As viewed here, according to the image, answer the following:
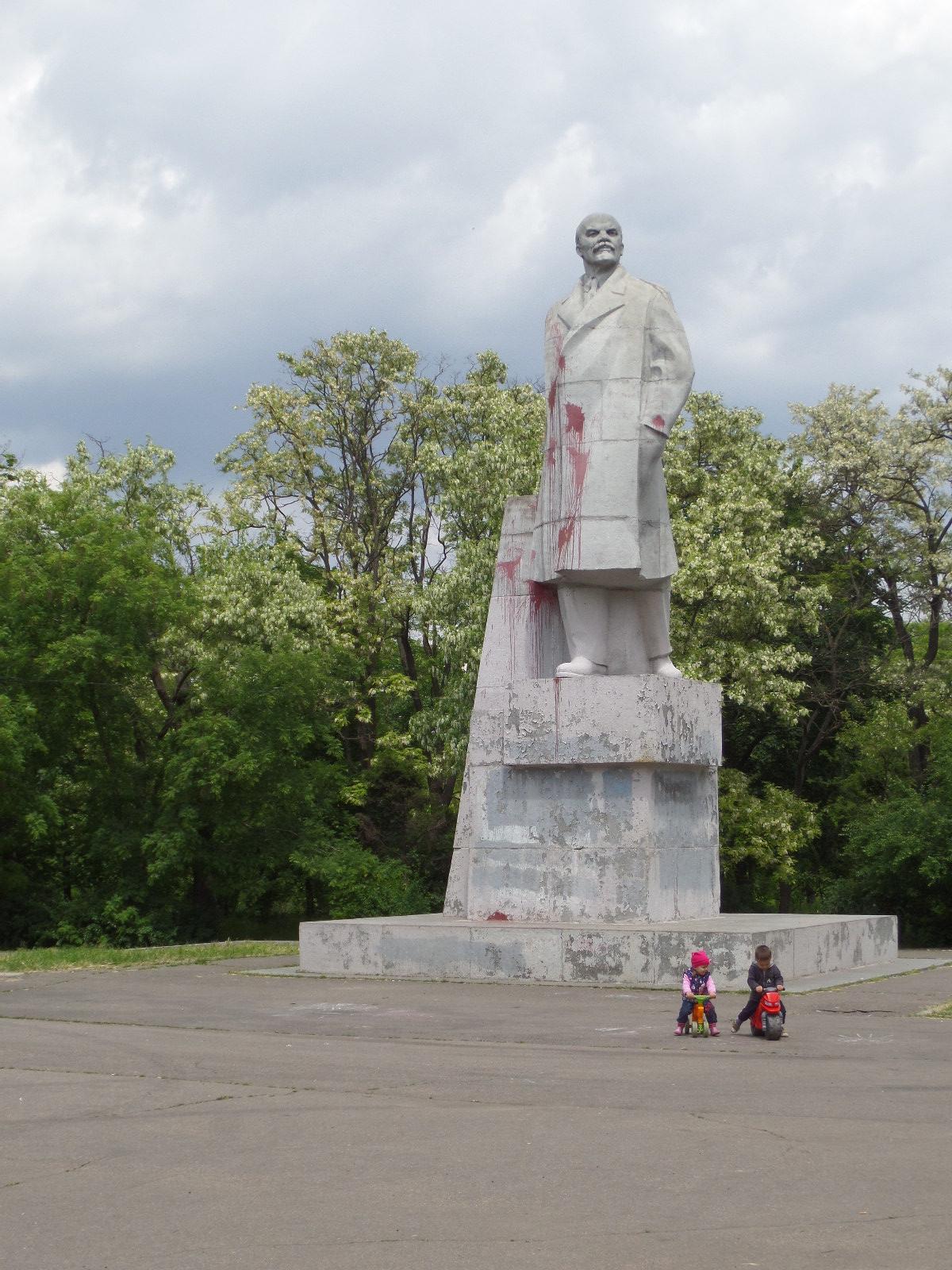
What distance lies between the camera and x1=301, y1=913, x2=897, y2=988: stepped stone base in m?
12.5

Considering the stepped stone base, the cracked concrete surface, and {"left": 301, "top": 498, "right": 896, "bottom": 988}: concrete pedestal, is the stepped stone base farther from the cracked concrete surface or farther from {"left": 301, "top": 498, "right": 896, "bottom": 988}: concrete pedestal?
the cracked concrete surface

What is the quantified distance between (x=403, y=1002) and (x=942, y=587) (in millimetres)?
19265

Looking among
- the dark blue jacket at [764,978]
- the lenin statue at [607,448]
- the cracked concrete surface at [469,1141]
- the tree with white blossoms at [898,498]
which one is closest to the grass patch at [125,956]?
the cracked concrete surface at [469,1141]

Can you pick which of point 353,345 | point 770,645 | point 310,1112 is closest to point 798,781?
point 770,645

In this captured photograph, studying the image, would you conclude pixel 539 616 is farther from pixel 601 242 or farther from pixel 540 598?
pixel 601 242

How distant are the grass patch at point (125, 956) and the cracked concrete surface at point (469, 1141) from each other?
4.65m

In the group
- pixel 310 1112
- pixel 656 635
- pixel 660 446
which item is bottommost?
pixel 310 1112

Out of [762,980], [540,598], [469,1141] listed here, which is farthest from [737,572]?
[469,1141]

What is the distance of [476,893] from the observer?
1457 centimetres

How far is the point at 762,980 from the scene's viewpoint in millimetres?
9773

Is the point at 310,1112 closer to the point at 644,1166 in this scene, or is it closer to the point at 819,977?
the point at 644,1166

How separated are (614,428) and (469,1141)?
30.6 ft

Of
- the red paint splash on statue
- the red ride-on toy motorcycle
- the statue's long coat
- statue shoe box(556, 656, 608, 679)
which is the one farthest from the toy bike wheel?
the red paint splash on statue

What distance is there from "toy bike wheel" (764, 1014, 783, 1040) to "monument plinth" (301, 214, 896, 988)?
11.0ft
